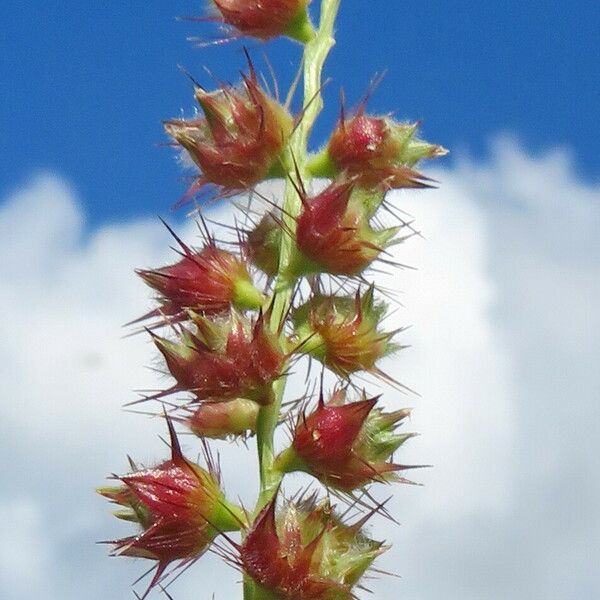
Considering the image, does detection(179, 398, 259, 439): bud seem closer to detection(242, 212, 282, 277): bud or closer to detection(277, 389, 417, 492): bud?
detection(277, 389, 417, 492): bud

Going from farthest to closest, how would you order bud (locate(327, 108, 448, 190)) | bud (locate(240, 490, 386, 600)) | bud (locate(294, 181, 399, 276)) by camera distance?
bud (locate(327, 108, 448, 190)) < bud (locate(294, 181, 399, 276)) < bud (locate(240, 490, 386, 600))

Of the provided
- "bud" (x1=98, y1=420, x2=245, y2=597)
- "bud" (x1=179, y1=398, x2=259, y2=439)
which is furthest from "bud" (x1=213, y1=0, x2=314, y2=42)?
"bud" (x1=98, y1=420, x2=245, y2=597)

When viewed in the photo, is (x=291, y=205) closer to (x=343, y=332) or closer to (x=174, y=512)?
(x=343, y=332)

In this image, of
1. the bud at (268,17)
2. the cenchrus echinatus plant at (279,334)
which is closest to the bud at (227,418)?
the cenchrus echinatus plant at (279,334)

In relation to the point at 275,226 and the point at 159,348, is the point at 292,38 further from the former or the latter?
the point at 159,348

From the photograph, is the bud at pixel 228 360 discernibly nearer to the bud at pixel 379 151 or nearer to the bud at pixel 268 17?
the bud at pixel 379 151

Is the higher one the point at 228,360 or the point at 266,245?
the point at 266,245

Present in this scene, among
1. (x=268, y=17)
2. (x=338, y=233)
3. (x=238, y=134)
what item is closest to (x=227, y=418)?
(x=338, y=233)
